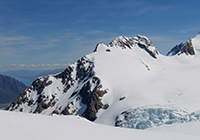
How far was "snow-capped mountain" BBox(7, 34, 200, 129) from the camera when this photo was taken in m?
49.3

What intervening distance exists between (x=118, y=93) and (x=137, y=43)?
284 ft

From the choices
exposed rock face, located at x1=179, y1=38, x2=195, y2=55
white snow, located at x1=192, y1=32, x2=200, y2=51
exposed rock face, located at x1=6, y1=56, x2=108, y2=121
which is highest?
white snow, located at x1=192, y1=32, x2=200, y2=51

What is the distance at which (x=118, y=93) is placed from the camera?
215ft

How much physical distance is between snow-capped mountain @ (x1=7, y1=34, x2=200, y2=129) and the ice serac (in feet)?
9.70

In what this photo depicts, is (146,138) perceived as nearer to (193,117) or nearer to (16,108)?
(193,117)

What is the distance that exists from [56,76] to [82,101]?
128 ft

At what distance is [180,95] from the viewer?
180ft

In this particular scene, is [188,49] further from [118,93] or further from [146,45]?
[118,93]

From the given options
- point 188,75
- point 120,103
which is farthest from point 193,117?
point 188,75

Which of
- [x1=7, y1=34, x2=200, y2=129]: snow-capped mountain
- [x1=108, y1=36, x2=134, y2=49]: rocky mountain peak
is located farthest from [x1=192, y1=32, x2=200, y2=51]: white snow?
[x1=108, y1=36, x2=134, y2=49]: rocky mountain peak

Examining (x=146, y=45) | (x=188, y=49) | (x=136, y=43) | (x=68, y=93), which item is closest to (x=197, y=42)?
(x=188, y=49)

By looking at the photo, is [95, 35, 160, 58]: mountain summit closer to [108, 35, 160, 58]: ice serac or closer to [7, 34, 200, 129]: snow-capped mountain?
[108, 35, 160, 58]: ice serac

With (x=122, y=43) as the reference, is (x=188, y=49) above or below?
below

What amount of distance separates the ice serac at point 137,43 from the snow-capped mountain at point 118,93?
2955 millimetres
